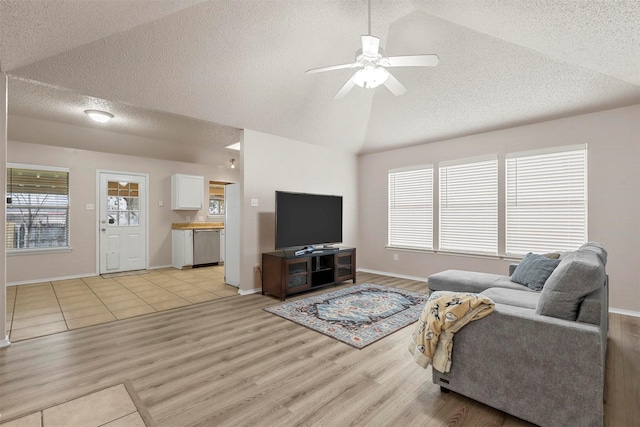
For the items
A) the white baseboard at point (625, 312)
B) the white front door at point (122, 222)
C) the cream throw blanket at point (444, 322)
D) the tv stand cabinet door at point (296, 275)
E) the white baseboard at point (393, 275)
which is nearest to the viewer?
the cream throw blanket at point (444, 322)

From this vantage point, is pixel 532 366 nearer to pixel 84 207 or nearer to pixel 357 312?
pixel 357 312

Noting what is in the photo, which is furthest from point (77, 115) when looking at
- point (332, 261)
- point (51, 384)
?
point (332, 261)

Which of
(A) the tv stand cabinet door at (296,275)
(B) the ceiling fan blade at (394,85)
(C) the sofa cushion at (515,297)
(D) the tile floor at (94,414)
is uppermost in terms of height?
(B) the ceiling fan blade at (394,85)

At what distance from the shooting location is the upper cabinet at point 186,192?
273 inches

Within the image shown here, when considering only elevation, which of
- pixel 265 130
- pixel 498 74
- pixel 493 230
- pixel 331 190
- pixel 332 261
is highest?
pixel 498 74

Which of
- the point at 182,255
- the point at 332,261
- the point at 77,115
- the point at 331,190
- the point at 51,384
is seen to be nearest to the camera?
the point at 51,384

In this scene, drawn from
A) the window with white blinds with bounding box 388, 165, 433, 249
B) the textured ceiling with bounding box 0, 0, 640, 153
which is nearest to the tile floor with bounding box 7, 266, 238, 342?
the textured ceiling with bounding box 0, 0, 640, 153

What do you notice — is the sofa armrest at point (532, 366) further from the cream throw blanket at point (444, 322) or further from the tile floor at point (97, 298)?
the tile floor at point (97, 298)

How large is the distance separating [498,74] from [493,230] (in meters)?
2.27

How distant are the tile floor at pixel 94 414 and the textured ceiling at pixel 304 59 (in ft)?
8.92

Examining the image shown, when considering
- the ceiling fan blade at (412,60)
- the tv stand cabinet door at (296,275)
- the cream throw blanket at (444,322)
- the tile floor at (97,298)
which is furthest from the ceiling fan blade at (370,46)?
the tile floor at (97,298)

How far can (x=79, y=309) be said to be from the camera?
3861 millimetres

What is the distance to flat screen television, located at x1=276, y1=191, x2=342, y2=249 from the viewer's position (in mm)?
4473

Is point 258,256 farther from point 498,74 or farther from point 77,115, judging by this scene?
point 498,74
